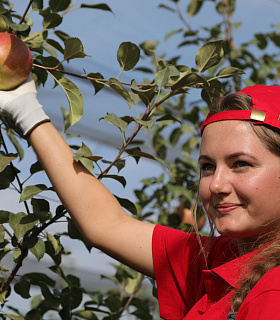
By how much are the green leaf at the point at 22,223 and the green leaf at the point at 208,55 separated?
1.65ft

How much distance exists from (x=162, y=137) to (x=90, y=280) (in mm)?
856

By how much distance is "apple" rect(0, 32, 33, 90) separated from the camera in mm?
1075

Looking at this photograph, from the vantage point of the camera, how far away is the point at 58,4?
1320 mm

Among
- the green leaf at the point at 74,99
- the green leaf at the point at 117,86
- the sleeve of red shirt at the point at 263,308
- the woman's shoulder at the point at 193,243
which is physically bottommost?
the woman's shoulder at the point at 193,243

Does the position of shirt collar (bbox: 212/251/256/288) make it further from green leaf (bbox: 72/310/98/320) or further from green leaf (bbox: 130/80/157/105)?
green leaf (bbox: 72/310/98/320)

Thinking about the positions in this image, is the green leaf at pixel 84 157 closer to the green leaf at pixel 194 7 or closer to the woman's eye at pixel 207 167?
the woman's eye at pixel 207 167

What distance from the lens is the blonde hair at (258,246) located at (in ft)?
2.89

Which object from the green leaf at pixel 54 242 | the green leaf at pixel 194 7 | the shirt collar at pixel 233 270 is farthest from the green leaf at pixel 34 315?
the green leaf at pixel 194 7

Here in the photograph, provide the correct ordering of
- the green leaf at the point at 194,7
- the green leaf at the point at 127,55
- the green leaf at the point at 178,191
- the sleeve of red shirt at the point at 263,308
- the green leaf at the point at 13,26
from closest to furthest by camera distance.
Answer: the sleeve of red shirt at the point at 263,308, the green leaf at the point at 13,26, the green leaf at the point at 127,55, the green leaf at the point at 178,191, the green leaf at the point at 194,7

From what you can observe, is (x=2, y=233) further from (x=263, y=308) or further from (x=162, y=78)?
(x=263, y=308)

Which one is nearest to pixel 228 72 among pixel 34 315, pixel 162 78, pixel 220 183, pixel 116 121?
pixel 162 78

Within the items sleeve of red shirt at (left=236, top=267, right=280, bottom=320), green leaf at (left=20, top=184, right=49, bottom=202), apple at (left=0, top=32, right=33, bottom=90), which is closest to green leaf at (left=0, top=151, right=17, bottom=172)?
green leaf at (left=20, top=184, right=49, bottom=202)

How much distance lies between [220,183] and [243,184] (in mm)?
42

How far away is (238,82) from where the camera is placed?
2510 millimetres
